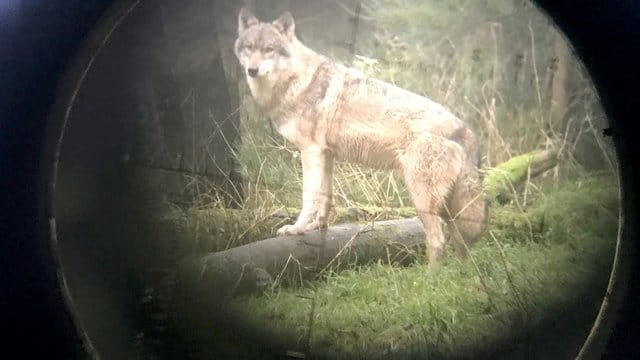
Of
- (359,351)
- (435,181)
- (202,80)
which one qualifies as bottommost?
(359,351)

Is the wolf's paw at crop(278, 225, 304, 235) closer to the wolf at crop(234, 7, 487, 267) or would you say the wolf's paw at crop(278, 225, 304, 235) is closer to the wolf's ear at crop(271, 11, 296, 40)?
the wolf at crop(234, 7, 487, 267)

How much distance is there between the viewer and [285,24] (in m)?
1.38

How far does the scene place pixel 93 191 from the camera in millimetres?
1452

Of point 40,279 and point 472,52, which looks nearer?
point 472,52

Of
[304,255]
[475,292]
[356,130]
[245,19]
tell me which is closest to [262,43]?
[245,19]

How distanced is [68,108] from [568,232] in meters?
0.80

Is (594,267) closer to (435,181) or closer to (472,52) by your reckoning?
(435,181)

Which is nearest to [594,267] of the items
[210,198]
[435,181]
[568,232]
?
[568,232]

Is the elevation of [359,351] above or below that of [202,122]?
below

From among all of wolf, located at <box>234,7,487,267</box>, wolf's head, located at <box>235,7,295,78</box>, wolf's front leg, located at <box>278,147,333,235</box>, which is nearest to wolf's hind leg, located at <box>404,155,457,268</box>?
wolf, located at <box>234,7,487,267</box>

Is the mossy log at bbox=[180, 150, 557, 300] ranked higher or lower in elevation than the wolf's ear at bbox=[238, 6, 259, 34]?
lower

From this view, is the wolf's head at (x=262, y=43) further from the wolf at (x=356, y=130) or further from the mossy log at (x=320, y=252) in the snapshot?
the mossy log at (x=320, y=252)

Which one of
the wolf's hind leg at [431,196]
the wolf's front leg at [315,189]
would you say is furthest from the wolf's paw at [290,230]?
the wolf's hind leg at [431,196]

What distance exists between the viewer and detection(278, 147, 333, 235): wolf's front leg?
4.55 feet
